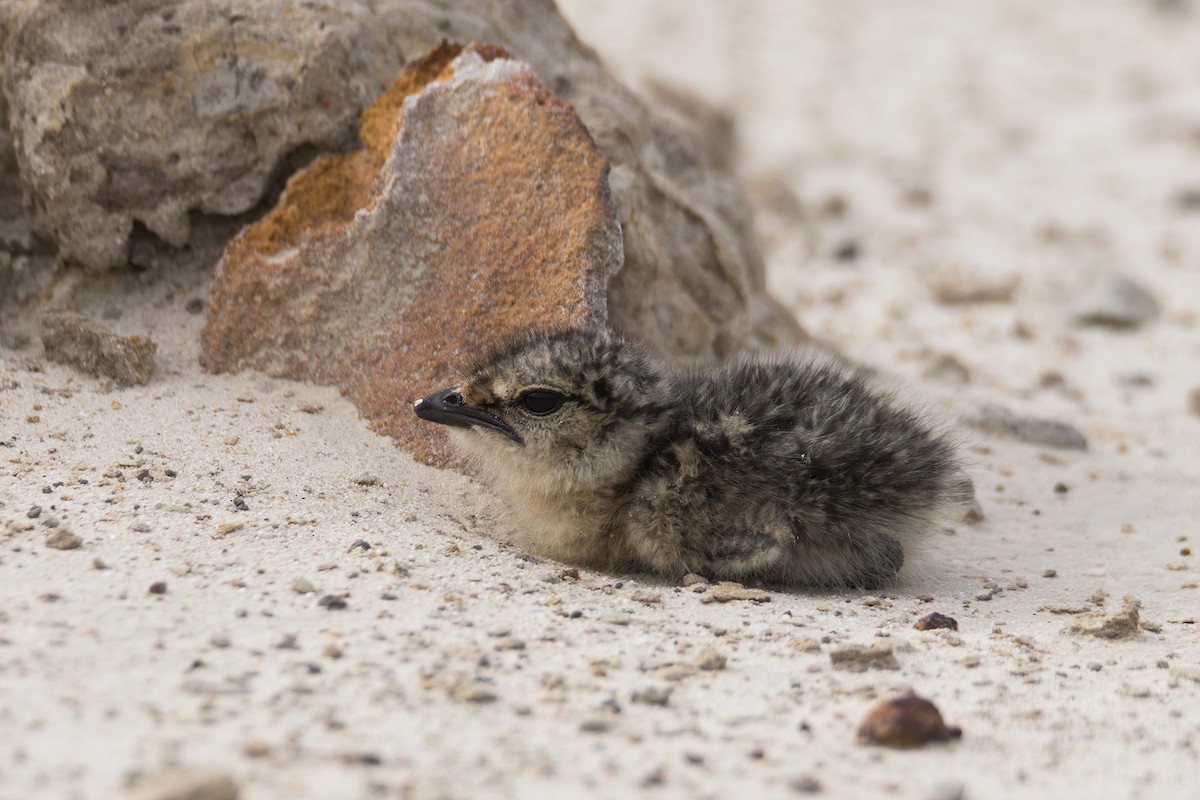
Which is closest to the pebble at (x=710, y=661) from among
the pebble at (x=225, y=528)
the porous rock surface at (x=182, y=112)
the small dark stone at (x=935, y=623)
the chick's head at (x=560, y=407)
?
the small dark stone at (x=935, y=623)

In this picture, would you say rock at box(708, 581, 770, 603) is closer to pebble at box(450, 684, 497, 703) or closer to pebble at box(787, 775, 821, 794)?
pebble at box(450, 684, 497, 703)

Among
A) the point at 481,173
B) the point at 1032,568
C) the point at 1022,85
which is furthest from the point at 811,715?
the point at 1022,85

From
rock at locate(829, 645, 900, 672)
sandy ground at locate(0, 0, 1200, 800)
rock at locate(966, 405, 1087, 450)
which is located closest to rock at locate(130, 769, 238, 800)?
sandy ground at locate(0, 0, 1200, 800)

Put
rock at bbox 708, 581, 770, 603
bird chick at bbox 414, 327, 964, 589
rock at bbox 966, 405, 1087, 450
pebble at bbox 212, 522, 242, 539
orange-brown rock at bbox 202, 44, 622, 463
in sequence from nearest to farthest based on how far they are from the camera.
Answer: pebble at bbox 212, 522, 242, 539, rock at bbox 708, 581, 770, 603, bird chick at bbox 414, 327, 964, 589, orange-brown rock at bbox 202, 44, 622, 463, rock at bbox 966, 405, 1087, 450

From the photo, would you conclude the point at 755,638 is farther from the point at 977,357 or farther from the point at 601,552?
the point at 977,357

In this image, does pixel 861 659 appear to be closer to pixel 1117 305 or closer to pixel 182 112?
pixel 182 112

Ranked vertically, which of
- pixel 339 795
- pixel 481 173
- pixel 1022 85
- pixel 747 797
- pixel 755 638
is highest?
pixel 1022 85
